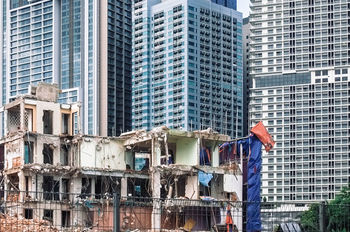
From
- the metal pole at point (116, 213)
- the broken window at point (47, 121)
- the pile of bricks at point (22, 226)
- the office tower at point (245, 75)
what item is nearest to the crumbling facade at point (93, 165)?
the broken window at point (47, 121)

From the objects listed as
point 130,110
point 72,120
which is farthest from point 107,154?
point 130,110

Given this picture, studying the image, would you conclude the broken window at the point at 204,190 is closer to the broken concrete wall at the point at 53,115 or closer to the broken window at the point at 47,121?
the broken concrete wall at the point at 53,115

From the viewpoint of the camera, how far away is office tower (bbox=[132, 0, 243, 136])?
12531cm

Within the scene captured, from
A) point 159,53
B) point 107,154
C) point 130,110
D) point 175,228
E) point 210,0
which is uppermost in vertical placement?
point 210,0

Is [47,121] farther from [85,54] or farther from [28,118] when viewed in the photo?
[85,54]

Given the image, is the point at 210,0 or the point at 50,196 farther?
the point at 210,0

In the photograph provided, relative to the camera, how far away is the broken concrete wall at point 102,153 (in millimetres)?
52688

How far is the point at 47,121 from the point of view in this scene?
176 ft

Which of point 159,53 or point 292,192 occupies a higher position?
point 159,53

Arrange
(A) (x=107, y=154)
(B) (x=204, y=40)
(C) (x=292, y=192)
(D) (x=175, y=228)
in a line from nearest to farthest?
(D) (x=175, y=228) → (A) (x=107, y=154) → (C) (x=292, y=192) → (B) (x=204, y=40)

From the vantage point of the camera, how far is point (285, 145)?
121812mm

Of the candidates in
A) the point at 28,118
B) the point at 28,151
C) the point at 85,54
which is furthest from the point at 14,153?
the point at 85,54

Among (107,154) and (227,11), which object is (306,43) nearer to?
(227,11)

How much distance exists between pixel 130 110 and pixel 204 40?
1808 cm
